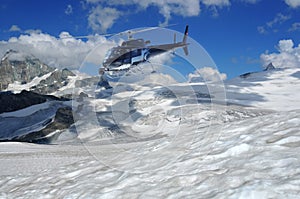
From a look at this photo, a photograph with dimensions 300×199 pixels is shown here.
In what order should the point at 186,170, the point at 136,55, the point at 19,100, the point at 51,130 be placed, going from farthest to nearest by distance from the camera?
the point at 19,100
the point at 51,130
the point at 136,55
the point at 186,170

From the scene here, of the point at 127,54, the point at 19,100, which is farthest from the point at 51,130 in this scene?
the point at 19,100

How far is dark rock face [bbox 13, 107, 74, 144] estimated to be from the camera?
117ft

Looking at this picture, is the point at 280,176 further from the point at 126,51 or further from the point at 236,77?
the point at 236,77

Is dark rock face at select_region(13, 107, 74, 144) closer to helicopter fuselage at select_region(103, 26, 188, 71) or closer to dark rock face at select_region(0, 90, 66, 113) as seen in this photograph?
helicopter fuselage at select_region(103, 26, 188, 71)

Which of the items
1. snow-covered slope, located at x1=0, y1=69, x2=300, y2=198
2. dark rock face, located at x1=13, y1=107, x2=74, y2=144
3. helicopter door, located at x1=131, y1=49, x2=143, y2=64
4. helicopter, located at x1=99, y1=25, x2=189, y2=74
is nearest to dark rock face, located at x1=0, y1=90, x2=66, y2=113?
dark rock face, located at x1=13, y1=107, x2=74, y2=144

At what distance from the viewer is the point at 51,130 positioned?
38750mm

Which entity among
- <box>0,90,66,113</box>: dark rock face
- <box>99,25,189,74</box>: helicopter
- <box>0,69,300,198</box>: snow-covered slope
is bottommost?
<box>0,69,300,198</box>: snow-covered slope

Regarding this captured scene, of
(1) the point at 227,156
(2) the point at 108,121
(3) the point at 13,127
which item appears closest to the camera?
(1) the point at 227,156

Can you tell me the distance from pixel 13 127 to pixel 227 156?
177 feet

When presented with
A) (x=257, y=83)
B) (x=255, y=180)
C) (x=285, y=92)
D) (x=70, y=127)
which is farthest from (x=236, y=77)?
(x=255, y=180)

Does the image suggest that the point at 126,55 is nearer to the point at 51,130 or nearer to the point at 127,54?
the point at 127,54

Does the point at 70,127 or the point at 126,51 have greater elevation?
the point at 126,51

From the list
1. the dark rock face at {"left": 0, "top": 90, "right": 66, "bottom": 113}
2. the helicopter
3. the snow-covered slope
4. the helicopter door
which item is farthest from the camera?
the dark rock face at {"left": 0, "top": 90, "right": 66, "bottom": 113}

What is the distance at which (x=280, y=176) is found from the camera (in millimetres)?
3893
